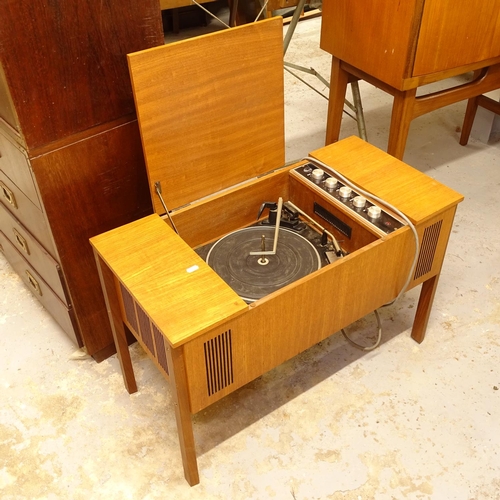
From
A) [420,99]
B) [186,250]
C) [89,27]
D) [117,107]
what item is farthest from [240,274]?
[420,99]

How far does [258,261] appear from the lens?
1.32m

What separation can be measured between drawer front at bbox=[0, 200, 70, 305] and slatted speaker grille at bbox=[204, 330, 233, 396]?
50cm

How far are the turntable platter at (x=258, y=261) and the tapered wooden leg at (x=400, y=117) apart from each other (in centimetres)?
70

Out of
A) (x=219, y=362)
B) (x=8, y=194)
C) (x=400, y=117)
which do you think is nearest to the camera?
(x=219, y=362)

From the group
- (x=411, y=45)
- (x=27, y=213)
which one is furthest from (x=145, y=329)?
(x=411, y=45)

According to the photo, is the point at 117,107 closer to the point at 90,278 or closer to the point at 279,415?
the point at 90,278

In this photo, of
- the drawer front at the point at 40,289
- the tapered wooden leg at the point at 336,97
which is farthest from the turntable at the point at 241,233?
the tapered wooden leg at the point at 336,97

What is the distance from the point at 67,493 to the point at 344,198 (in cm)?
93

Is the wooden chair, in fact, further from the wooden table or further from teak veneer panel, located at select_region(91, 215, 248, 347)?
teak veneer panel, located at select_region(91, 215, 248, 347)

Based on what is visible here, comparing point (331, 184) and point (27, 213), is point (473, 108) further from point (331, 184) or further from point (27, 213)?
point (27, 213)

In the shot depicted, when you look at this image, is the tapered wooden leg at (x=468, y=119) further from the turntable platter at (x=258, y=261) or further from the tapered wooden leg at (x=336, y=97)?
the turntable platter at (x=258, y=261)

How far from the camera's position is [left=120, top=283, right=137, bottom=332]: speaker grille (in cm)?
118

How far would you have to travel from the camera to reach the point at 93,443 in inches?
54.1

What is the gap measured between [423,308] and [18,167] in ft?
3.56
